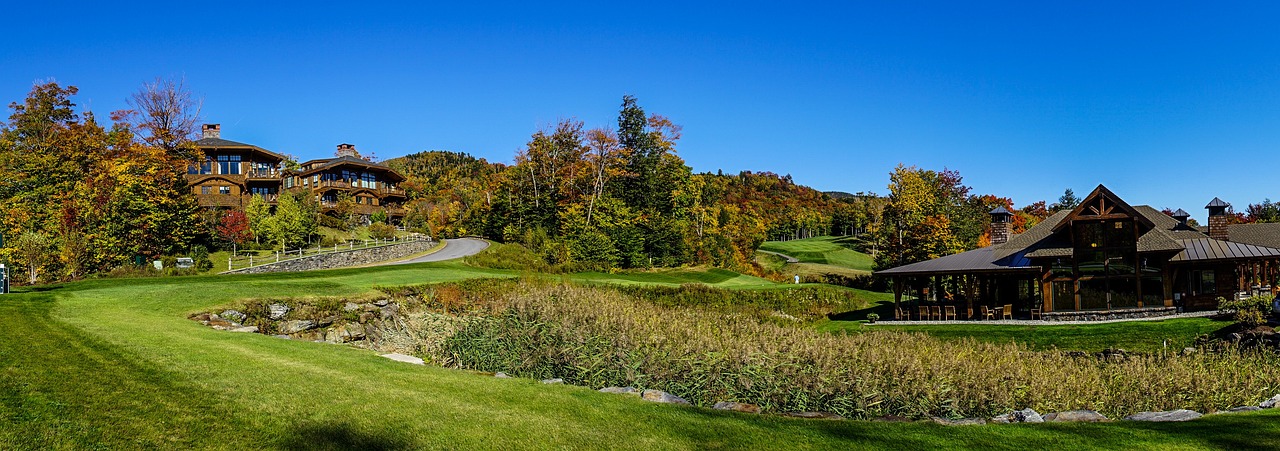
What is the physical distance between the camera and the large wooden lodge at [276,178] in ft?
165

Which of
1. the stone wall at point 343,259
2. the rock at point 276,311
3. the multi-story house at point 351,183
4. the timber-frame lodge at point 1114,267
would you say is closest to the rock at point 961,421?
the rock at point 276,311

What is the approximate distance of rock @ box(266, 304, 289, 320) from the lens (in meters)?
17.1

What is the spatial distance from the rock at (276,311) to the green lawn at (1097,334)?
1442 cm

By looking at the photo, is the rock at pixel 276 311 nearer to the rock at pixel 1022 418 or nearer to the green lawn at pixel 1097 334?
the green lawn at pixel 1097 334

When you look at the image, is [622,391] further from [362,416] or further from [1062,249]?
[1062,249]

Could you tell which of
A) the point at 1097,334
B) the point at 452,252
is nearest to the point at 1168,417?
the point at 1097,334

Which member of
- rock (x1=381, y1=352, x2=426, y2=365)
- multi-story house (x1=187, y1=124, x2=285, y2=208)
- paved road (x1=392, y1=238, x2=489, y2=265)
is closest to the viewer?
rock (x1=381, y1=352, x2=426, y2=365)

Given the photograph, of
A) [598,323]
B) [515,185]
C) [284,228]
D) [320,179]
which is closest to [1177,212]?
[598,323]

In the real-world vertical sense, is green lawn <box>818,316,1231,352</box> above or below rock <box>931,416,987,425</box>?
below

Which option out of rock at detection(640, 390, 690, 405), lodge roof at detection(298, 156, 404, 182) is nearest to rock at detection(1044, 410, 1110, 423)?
rock at detection(640, 390, 690, 405)

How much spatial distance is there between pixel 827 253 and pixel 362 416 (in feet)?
238

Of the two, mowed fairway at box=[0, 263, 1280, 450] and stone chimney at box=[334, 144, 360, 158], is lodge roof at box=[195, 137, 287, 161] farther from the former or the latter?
mowed fairway at box=[0, 263, 1280, 450]

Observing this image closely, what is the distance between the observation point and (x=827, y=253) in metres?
75.4

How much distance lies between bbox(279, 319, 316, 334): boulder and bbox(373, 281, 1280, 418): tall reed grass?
18.5 ft
